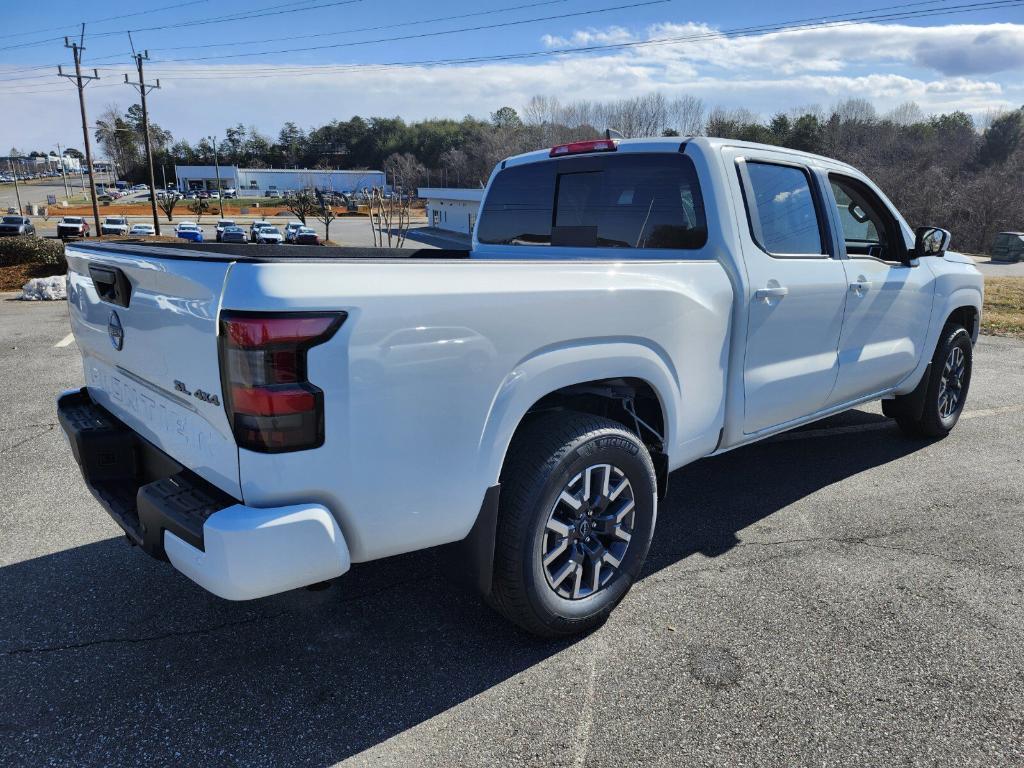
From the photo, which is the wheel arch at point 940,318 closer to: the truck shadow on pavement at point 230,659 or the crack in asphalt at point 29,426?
the truck shadow on pavement at point 230,659

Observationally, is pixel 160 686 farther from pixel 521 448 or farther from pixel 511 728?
pixel 521 448

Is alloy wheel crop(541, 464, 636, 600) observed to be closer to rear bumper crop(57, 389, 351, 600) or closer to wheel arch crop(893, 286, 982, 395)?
rear bumper crop(57, 389, 351, 600)

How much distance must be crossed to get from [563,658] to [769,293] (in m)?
1.93

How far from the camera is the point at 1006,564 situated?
3.52m

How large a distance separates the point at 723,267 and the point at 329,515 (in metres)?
2.14

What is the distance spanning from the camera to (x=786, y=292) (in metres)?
3.48

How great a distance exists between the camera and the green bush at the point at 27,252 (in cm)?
1847

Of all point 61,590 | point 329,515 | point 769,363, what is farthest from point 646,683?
point 61,590

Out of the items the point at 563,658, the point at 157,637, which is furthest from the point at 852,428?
the point at 157,637

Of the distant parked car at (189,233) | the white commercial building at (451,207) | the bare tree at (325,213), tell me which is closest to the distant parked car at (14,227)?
the distant parked car at (189,233)

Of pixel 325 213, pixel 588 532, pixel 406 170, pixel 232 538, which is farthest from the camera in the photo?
pixel 406 170

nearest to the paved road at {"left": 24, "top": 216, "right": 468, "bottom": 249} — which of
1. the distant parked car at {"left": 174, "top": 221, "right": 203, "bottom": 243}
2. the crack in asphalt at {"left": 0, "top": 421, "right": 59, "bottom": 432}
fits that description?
the distant parked car at {"left": 174, "top": 221, "right": 203, "bottom": 243}

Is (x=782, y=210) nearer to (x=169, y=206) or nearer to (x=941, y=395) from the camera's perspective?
(x=941, y=395)

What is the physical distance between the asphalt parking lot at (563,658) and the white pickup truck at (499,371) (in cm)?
35
